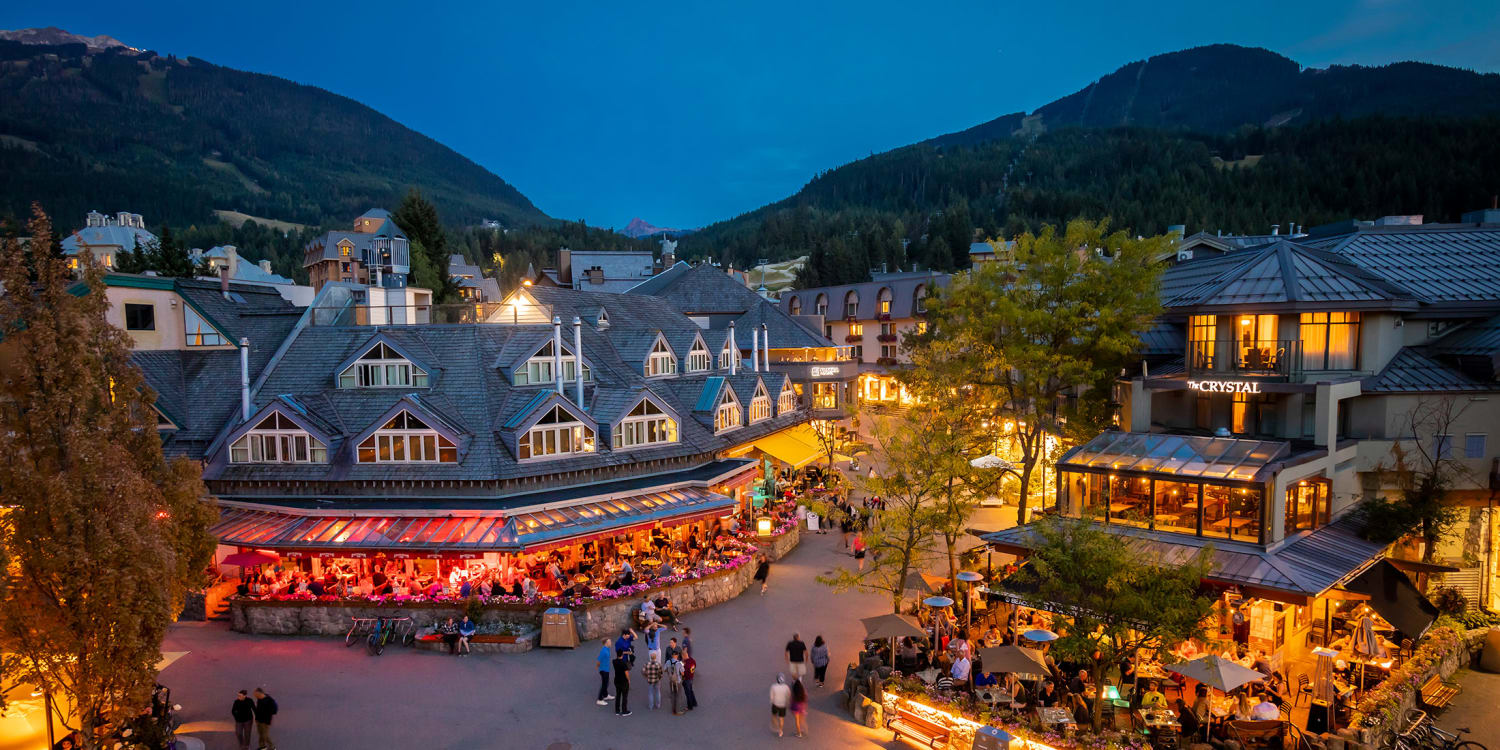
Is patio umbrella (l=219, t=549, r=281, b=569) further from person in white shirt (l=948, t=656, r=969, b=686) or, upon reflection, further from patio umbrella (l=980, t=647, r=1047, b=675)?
patio umbrella (l=980, t=647, r=1047, b=675)

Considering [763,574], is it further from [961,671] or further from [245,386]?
[245,386]

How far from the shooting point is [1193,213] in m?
119

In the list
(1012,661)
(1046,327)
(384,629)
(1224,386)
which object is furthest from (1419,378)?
(384,629)

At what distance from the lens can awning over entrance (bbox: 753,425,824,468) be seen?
3753 cm

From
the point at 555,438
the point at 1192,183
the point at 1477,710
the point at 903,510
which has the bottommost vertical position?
the point at 1477,710

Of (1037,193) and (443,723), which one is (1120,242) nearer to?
(443,723)

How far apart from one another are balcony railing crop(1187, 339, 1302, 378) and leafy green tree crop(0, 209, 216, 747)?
29582 millimetres

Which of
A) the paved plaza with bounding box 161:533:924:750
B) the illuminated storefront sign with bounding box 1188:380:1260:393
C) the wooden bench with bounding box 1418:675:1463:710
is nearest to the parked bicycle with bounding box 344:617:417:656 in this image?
the paved plaza with bounding box 161:533:924:750

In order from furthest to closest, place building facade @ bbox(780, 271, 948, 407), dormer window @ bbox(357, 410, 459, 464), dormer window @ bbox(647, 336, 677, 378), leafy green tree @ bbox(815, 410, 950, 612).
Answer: building facade @ bbox(780, 271, 948, 407)
dormer window @ bbox(647, 336, 677, 378)
dormer window @ bbox(357, 410, 459, 464)
leafy green tree @ bbox(815, 410, 950, 612)

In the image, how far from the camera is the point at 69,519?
1294 cm

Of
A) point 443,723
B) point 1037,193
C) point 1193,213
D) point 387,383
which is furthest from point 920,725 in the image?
point 1037,193

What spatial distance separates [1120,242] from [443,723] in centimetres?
2629

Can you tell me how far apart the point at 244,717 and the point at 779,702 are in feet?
36.0

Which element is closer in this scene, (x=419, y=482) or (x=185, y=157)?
(x=419, y=482)
